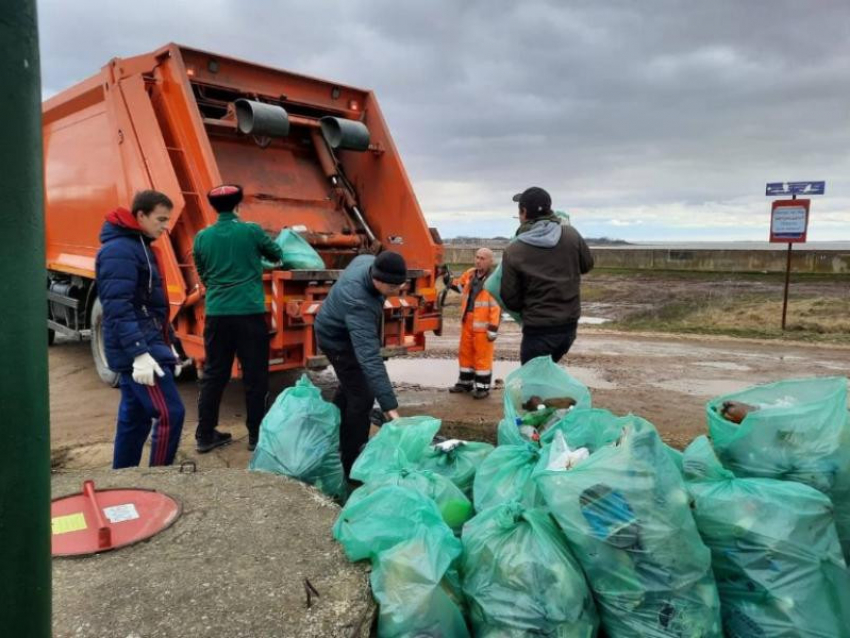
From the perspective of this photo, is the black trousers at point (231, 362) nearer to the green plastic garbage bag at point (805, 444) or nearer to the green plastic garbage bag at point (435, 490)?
the green plastic garbage bag at point (435, 490)

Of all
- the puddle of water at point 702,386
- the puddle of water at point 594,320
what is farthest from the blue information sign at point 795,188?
the puddle of water at point 702,386

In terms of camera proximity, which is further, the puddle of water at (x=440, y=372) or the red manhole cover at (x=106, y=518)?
the puddle of water at (x=440, y=372)

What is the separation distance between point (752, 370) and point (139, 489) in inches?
258

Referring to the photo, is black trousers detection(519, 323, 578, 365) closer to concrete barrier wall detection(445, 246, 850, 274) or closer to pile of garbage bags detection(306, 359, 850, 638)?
pile of garbage bags detection(306, 359, 850, 638)

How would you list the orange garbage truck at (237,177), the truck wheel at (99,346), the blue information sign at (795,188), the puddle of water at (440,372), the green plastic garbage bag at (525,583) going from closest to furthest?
1. the green plastic garbage bag at (525,583)
2. the orange garbage truck at (237,177)
3. the truck wheel at (99,346)
4. the puddle of water at (440,372)
5. the blue information sign at (795,188)

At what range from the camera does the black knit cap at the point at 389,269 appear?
324 centimetres

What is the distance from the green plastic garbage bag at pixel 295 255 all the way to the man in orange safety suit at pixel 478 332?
1686 mm

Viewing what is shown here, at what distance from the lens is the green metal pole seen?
78 cm

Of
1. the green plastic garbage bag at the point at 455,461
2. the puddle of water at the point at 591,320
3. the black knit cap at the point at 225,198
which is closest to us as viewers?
the green plastic garbage bag at the point at 455,461

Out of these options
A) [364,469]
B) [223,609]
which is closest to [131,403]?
[364,469]

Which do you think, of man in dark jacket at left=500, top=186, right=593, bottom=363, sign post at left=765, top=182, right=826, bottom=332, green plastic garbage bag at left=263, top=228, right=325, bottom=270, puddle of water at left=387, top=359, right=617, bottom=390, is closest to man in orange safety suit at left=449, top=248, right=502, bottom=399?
puddle of water at left=387, top=359, right=617, bottom=390

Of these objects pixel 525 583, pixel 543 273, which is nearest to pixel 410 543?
pixel 525 583

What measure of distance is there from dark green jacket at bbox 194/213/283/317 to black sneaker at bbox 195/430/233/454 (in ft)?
2.60

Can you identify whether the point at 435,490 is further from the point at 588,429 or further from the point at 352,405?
the point at 352,405
